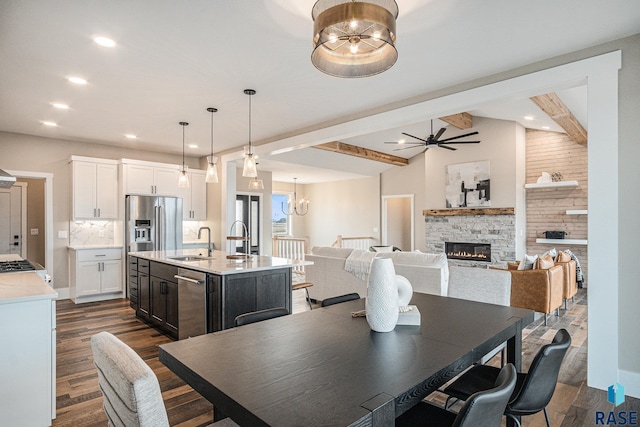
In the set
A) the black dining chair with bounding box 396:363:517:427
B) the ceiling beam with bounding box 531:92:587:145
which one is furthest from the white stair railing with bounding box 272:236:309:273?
the black dining chair with bounding box 396:363:517:427

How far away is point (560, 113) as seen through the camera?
17.4ft

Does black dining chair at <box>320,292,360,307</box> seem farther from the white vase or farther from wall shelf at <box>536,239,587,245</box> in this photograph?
wall shelf at <box>536,239,587,245</box>

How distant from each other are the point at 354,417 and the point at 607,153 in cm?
293

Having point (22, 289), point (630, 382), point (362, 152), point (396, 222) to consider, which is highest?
point (362, 152)

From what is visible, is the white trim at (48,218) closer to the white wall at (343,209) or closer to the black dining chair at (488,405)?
the black dining chair at (488,405)

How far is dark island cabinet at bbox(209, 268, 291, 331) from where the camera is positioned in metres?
3.19

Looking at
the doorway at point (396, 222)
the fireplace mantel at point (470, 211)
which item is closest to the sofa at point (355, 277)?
the fireplace mantel at point (470, 211)

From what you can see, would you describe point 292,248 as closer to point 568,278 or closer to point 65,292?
point 65,292

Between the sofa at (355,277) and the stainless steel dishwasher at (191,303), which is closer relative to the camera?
the stainless steel dishwasher at (191,303)

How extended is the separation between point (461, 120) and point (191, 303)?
6325 mm

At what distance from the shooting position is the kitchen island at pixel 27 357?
2.04m

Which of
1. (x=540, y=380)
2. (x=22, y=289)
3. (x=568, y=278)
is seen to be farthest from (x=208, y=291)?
(x=568, y=278)

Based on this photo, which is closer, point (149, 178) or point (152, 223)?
point (152, 223)

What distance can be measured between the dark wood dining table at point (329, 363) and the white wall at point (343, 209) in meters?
8.69
